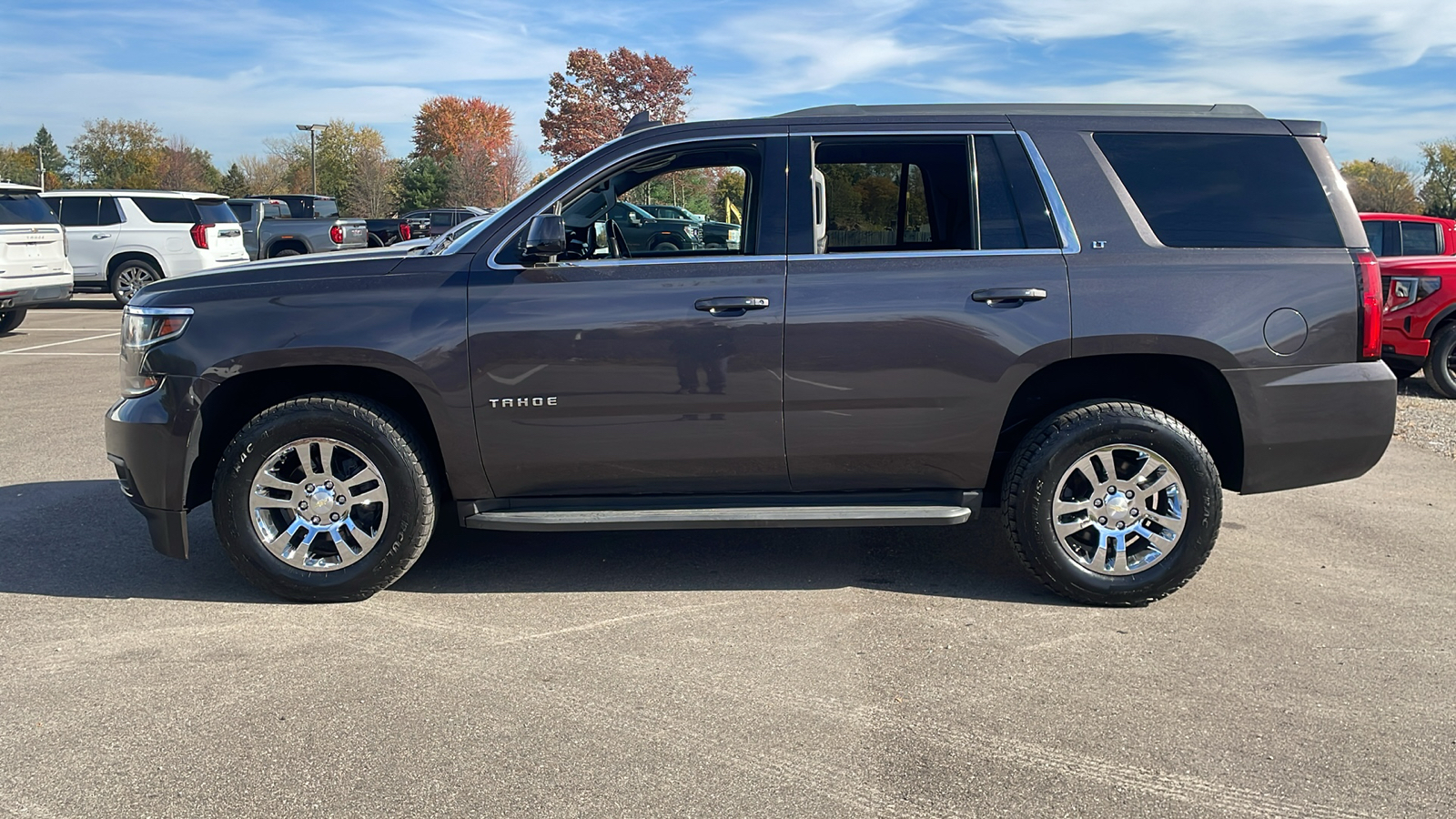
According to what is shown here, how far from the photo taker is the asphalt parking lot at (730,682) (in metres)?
3.01

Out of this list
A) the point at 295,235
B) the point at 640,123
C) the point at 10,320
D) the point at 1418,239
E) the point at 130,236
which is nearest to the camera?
the point at 640,123

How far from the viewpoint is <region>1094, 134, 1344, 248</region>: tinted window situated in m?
4.44

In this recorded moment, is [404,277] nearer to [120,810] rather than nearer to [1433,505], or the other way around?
[120,810]

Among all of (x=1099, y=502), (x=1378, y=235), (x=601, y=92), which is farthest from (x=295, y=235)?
(x=601, y=92)

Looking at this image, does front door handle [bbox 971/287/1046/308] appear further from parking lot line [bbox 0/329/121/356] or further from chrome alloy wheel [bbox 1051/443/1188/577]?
parking lot line [bbox 0/329/121/356]

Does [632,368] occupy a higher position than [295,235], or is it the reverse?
[295,235]

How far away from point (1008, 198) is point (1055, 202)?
0.18 meters

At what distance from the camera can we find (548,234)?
4.25 meters

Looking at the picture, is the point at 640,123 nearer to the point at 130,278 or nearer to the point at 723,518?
the point at 723,518

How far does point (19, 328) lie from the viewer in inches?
614

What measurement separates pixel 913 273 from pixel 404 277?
78.1 inches

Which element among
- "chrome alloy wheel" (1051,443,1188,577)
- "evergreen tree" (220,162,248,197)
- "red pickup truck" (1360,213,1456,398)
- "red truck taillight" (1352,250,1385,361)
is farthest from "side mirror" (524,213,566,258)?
"evergreen tree" (220,162,248,197)

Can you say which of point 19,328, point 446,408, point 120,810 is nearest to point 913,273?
point 446,408

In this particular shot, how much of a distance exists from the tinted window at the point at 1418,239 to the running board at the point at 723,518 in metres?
9.09
